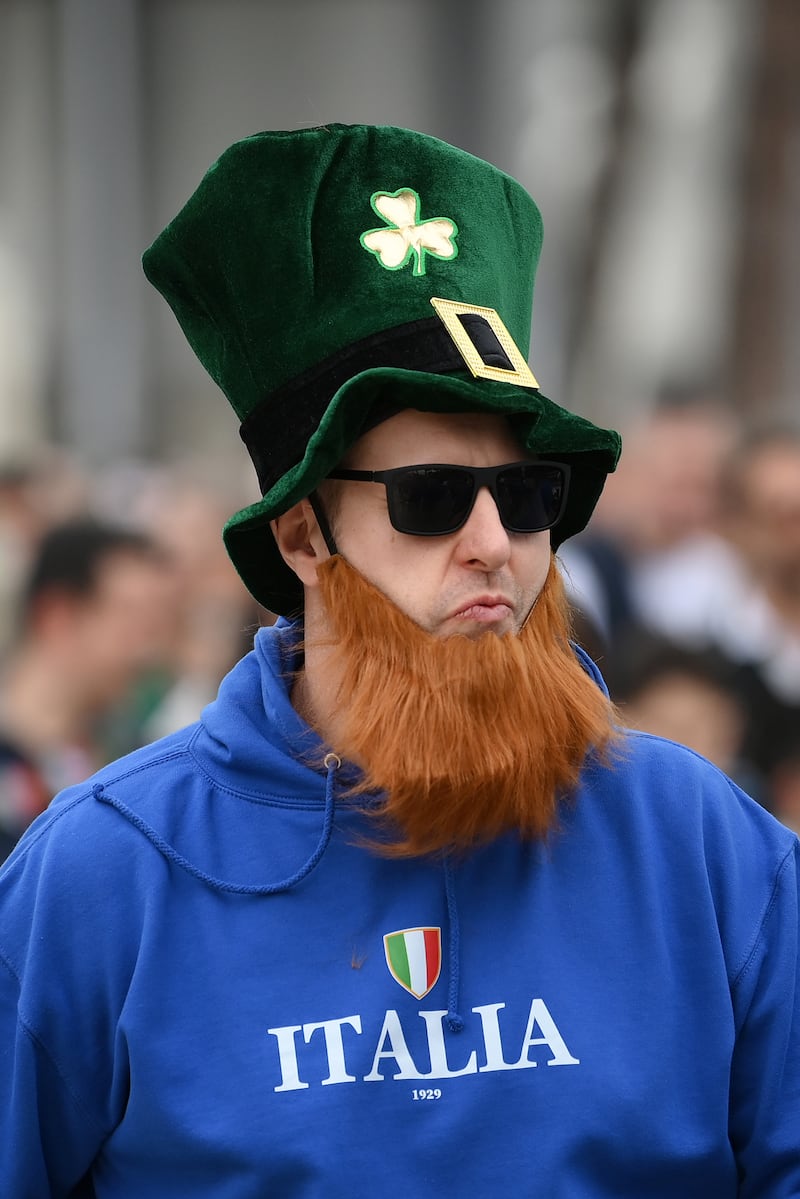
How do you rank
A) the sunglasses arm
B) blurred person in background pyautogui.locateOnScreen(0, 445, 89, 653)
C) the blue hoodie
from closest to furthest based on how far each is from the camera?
1. the blue hoodie
2. the sunglasses arm
3. blurred person in background pyautogui.locateOnScreen(0, 445, 89, 653)

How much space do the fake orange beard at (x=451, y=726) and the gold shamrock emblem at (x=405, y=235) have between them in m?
0.45

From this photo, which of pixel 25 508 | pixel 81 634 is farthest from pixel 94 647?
pixel 25 508

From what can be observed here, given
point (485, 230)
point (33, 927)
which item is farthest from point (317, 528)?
point (33, 927)

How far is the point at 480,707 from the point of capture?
2.21 metres

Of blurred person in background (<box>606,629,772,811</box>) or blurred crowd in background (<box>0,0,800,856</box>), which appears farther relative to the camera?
blurred crowd in background (<box>0,0,800,856</box>)

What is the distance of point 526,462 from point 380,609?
0.97ft

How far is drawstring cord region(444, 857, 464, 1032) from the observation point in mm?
2105

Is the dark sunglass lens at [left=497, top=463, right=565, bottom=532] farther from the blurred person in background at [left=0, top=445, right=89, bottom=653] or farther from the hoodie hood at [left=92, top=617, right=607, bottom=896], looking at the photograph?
the blurred person in background at [left=0, top=445, right=89, bottom=653]

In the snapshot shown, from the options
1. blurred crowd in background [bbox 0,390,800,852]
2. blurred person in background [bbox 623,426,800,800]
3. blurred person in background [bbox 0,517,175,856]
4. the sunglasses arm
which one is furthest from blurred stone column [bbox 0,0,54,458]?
the sunglasses arm

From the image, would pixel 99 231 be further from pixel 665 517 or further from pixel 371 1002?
pixel 371 1002

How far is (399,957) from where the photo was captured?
2.15 m

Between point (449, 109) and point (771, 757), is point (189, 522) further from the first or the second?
point (449, 109)

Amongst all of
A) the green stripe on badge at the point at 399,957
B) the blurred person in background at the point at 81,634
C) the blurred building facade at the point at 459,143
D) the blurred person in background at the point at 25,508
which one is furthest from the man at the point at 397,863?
the blurred building facade at the point at 459,143

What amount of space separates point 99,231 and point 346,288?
8.09 metres
